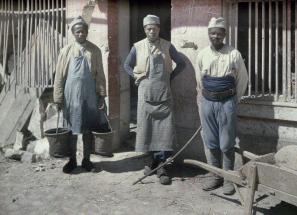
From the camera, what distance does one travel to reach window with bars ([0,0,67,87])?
816 centimetres

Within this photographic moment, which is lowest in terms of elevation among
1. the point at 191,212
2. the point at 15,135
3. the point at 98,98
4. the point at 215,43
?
the point at 191,212

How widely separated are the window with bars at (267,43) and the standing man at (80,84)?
2.01 metres

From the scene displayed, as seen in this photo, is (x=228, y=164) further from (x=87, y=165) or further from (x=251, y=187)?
(x=87, y=165)

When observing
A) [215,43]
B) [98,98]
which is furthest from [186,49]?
[98,98]

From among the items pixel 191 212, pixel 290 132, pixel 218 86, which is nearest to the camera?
pixel 191 212

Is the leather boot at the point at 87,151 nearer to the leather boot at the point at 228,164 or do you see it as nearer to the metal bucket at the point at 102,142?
the metal bucket at the point at 102,142

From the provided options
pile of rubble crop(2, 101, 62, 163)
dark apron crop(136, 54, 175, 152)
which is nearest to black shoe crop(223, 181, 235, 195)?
dark apron crop(136, 54, 175, 152)

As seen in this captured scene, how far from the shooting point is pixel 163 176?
6.36 meters

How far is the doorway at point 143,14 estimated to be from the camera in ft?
34.1

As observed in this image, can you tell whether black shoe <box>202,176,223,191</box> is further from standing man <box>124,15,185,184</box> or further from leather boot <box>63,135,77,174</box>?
leather boot <box>63,135,77,174</box>

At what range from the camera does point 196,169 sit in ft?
22.6

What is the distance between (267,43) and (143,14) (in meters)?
5.02

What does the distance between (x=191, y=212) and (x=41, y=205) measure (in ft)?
6.14

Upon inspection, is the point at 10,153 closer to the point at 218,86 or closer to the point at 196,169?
the point at 196,169
